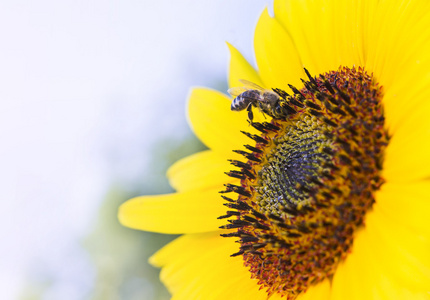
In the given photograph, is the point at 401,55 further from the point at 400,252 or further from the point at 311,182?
the point at 400,252

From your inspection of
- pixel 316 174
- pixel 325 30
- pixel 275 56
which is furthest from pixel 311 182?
pixel 275 56

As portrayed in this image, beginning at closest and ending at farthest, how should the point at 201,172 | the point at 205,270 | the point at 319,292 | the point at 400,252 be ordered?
the point at 400,252, the point at 319,292, the point at 205,270, the point at 201,172

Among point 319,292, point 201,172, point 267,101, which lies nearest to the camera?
point 319,292

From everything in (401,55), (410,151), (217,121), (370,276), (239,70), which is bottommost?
(370,276)

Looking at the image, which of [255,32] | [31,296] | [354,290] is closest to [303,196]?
[354,290]

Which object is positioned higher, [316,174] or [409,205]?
[316,174]

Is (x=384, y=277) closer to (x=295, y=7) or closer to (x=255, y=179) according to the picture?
(x=255, y=179)

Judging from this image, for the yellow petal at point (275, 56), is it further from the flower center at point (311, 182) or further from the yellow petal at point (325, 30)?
the flower center at point (311, 182)

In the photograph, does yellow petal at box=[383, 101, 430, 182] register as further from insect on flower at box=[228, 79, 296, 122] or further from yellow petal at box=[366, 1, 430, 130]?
insect on flower at box=[228, 79, 296, 122]
